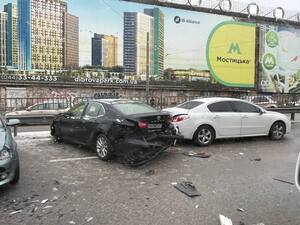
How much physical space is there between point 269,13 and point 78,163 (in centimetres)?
4663

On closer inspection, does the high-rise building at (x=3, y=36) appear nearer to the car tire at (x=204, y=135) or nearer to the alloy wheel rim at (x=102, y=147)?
the car tire at (x=204, y=135)

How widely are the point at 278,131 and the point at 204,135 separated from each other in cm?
285

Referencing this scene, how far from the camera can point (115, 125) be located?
7797 mm

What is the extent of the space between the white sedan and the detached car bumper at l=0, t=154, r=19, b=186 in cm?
501

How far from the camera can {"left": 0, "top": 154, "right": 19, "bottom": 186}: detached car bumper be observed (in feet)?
18.2

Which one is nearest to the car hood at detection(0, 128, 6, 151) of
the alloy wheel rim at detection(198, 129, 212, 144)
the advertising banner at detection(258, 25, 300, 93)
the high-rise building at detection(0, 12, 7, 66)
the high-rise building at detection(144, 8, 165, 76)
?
the alloy wheel rim at detection(198, 129, 212, 144)

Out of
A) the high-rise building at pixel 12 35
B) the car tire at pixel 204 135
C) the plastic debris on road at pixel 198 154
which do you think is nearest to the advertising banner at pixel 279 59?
the high-rise building at pixel 12 35

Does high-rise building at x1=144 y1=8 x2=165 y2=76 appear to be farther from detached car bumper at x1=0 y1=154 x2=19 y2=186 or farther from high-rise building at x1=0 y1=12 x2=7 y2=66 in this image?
detached car bumper at x1=0 y1=154 x2=19 y2=186

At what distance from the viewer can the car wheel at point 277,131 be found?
11.3m

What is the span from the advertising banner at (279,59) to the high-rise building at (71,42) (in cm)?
2374

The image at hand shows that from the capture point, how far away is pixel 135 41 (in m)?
40.4

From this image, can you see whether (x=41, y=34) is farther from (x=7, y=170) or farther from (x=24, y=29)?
(x=7, y=170)

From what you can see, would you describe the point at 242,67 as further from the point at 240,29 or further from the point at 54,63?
the point at 54,63

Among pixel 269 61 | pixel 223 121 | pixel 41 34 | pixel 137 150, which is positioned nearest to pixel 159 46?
pixel 41 34
